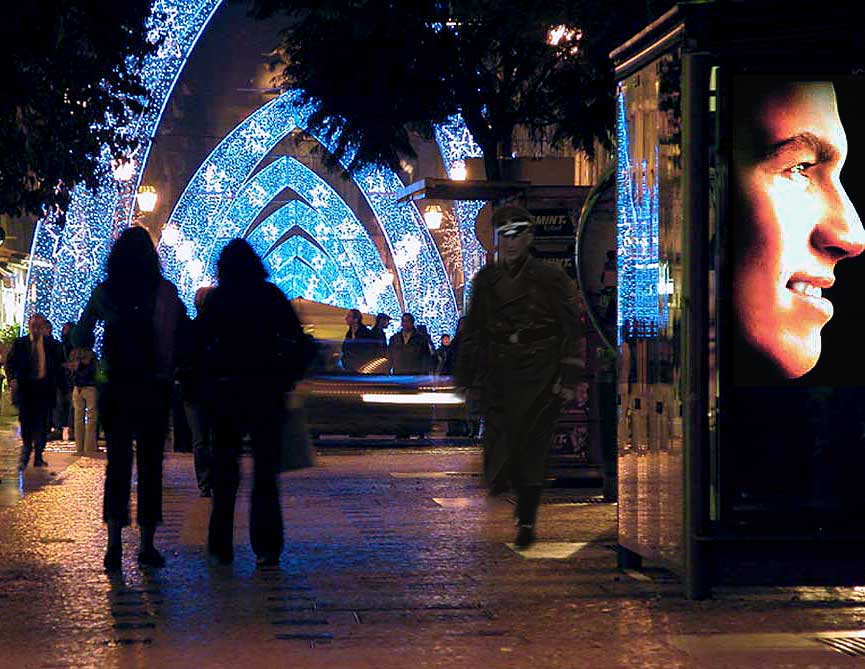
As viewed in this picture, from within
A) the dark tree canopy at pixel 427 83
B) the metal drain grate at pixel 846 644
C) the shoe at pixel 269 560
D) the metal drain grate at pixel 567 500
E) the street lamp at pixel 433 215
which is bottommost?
the metal drain grate at pixel 846 644

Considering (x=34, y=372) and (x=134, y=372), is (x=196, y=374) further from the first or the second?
(x=34, y=372)

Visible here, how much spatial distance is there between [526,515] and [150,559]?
2163 mm

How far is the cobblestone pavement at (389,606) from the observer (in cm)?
738

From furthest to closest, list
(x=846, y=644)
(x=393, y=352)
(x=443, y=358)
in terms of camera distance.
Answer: (x=443, y=358), (x=393, y=352), (x=846, y=644)

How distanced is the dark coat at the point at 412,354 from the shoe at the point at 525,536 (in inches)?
655

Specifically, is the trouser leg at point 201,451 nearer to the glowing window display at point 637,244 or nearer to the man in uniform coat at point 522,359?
the man in uniform coat at point 522,359

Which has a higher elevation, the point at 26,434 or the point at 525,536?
the point at 26,434

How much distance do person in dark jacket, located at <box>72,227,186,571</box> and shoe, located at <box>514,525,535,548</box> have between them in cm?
205

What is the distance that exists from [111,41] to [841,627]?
11749mm

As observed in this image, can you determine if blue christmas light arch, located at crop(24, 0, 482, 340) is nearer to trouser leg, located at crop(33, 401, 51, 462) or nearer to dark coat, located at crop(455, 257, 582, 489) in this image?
trouser leg, located at crop(33, 401, 51, 462)

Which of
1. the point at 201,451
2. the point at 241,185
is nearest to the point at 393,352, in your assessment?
the point at 201,451

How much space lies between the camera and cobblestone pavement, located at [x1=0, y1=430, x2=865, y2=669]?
7.38m

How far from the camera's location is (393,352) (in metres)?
28.0

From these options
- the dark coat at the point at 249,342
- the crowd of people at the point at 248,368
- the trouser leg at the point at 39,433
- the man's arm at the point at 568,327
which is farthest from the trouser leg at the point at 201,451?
the trouser leg at the point at 39,433
